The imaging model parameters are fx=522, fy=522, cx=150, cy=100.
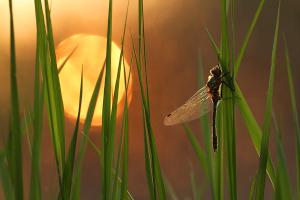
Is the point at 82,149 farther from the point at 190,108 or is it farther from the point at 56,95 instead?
the point at 190,108

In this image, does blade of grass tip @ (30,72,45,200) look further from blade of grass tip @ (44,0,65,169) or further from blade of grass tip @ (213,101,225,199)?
blade of grass tip @ (213,101,225,199)

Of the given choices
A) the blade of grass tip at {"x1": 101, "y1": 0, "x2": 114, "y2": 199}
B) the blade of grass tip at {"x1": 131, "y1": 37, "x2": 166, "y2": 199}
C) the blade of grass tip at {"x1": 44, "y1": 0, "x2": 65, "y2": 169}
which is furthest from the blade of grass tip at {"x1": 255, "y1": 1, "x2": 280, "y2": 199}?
the blade of grass tip at {"x1": 44, "y1": 0, "x2": 65, "y2": 169}

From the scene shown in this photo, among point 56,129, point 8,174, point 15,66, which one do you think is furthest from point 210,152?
point 15,66

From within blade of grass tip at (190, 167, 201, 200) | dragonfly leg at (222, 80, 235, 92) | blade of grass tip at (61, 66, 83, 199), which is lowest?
blade of grass tip at (190, 167, 201, 200)

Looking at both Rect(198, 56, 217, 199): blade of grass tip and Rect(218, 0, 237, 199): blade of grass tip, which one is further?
Rect(198, 56, 217, 199): blade of grass tip

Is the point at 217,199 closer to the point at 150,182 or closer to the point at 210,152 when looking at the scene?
the point at 150,182

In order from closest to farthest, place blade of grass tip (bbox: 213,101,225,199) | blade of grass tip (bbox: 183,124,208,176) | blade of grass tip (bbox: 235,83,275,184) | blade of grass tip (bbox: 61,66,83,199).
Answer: blade of grass tip (bbox: 61,66,83,199)
blade of grass tip (bbox: 213,101,225,199)
blade of grass tip (bbox: 235,83,275,184)
blade of grass tip (bbox: 183,124,208,176)

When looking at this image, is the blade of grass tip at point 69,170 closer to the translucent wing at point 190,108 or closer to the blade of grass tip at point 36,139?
the blade of grass tip at point 36,139

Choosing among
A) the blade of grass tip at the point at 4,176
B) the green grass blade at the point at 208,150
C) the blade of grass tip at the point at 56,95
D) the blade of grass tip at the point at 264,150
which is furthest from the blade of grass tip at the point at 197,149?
the blade of grass tip at the point at 4,176
